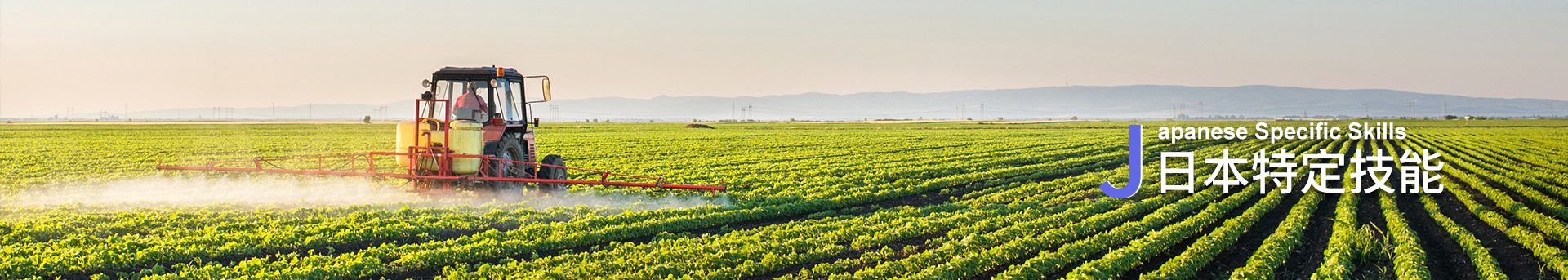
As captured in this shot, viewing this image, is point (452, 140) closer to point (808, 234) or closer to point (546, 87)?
point (546, 87)

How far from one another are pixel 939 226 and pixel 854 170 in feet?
35.4

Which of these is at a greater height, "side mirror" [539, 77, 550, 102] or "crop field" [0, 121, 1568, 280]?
"side mirror" [539, 77, 550, 102]

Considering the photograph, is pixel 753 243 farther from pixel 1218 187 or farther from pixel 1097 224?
pixel 1218 187

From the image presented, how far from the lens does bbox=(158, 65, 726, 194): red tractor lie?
12.9 metres

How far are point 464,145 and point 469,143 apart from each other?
0.08 m

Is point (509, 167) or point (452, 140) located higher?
point (452, 140)

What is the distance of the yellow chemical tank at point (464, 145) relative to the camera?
13.2 metres

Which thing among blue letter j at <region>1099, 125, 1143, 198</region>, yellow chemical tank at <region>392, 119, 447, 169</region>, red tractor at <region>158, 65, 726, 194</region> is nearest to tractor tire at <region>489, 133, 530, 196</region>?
red tractor at <region>158, 65, 726, 194</region>

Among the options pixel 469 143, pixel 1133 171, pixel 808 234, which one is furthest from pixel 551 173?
pixel 1133 171

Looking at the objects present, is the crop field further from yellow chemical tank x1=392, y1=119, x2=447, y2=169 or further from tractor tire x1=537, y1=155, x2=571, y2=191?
yellow chemical tank x1=392, y1=119, x2=447, y2=169

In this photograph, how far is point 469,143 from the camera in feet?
43.5

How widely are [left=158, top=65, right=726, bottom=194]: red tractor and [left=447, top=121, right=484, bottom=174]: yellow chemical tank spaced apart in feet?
0.04

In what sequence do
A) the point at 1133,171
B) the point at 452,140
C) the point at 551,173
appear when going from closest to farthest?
Answer: the point at 452,140, the point at 551,173, the point at 1133,171

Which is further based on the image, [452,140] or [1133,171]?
[1133,171]
